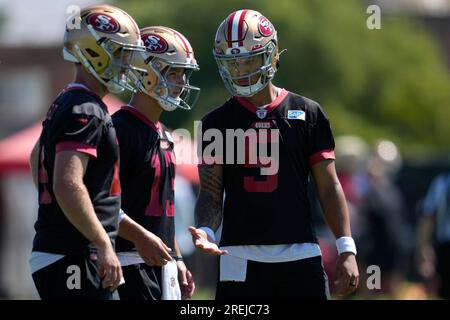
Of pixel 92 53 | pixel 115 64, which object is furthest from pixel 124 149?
pixel 92 53

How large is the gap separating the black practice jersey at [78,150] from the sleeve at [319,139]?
1.37 meters

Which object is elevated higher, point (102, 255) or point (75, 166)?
point (75, 166)

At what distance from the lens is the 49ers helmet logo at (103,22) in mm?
6973

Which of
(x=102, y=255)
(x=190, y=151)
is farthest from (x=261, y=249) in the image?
(x=190, y=151)

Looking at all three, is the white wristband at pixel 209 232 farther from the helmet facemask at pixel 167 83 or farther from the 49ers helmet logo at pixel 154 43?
the 49ers helmet logo at pixel 154 43

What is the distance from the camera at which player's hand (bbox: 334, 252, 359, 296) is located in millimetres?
7367

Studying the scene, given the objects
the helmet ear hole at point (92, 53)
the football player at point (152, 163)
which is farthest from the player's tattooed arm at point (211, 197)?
the helmet ear hole at point (92, 53)

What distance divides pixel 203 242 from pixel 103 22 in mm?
A: 1390

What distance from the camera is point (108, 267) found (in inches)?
251

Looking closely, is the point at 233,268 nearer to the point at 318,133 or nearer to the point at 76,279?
the point at 318,133
